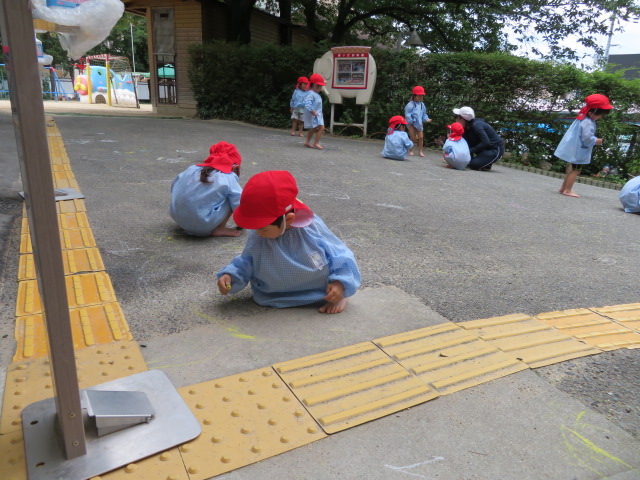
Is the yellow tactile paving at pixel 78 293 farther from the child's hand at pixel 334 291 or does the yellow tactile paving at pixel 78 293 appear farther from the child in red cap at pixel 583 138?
the child in red cap at pixel 583 138

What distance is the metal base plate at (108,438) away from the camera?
5.25 ft

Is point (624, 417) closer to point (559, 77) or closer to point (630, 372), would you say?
point (630, 372)

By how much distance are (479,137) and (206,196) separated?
7152 millimetres

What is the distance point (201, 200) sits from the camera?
3916 millimetres

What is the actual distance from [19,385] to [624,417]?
8.41ft

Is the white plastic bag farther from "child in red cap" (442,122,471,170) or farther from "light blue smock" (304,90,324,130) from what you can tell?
"child in red cap" (442,122,471,170)

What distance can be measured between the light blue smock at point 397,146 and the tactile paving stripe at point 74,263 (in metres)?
7.01

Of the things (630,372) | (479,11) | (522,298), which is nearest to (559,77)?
(479,11)

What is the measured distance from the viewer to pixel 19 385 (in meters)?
2.03

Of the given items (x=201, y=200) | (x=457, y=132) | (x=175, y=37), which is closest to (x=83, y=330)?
(x=201, y=200)

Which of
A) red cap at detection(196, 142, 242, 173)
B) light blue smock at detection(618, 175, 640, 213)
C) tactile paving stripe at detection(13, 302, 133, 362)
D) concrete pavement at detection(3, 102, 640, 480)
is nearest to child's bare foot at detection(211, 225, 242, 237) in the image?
concrete pavement at detection(3, 102, 640, 480)

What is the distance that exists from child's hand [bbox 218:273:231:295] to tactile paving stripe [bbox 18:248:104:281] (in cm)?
108

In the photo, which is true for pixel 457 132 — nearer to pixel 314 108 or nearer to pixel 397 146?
pixel 397 146

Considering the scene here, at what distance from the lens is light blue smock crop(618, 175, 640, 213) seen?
6.54m
